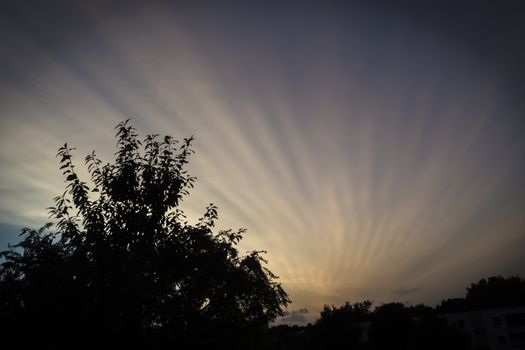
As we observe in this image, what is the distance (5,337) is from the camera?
732cm

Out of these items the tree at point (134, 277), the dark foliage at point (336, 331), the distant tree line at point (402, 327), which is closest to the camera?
the tree at point (134, 277)

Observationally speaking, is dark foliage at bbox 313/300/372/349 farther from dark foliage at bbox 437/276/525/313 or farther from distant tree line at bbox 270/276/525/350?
dark foliage at bbox 437/276/525/313

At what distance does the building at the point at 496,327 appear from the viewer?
59312mm

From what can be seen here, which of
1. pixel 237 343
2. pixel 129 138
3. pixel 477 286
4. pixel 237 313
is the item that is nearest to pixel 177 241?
pixel 237 313

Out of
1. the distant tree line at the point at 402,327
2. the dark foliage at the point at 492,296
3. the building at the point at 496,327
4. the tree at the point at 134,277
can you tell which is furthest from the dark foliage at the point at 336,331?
the tree at the point at 134,277

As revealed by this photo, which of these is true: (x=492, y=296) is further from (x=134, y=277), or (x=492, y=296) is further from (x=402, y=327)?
(x=134, y=277)

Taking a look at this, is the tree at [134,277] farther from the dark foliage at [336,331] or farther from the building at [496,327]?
the dark foliage at [336,331]

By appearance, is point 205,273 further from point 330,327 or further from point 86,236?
point 330,327

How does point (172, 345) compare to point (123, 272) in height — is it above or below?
below

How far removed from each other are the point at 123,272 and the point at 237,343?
11.7 ft

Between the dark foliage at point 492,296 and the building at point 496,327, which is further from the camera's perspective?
the dark foliage at point 492,296

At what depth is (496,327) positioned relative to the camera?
209 feet

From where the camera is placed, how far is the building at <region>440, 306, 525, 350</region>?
59312 millimetres

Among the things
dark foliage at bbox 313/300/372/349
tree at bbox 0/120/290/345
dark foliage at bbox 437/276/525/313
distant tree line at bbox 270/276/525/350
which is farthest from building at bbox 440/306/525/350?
tree at bbox 0/120/290/345
